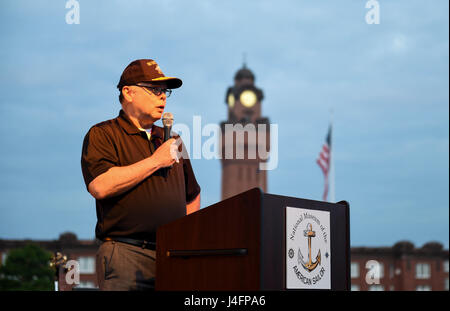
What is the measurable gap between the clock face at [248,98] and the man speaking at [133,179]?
263 ft

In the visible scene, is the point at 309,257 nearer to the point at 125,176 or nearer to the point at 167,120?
the point at 125,176

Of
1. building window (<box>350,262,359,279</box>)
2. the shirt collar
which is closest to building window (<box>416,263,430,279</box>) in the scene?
building window (<box>350,262,359,279</box>)

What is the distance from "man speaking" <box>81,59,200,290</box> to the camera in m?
3.84

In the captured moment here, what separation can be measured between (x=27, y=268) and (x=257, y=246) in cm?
6007

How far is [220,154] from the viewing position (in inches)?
3334

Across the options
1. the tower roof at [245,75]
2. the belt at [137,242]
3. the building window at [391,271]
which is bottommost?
the belt at [137,242]

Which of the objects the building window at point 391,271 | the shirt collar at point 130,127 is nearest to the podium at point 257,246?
the shirt collar at point 130,127

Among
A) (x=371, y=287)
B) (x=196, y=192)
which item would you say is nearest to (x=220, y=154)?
(x=371, y=287)

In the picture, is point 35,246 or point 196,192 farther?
point 35,246

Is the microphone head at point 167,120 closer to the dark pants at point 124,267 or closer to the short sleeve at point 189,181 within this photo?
the short sleeve at point 189,181

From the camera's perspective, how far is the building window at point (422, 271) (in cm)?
6912

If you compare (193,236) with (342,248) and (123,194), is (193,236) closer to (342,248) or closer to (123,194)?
(123,194)
